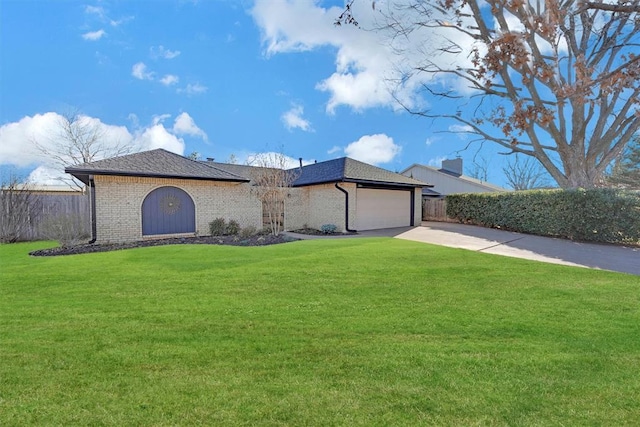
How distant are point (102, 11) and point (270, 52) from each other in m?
5.76

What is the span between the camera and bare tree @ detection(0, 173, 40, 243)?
44.7 ft

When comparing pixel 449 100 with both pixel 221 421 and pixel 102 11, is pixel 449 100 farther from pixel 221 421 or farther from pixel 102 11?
pixel 221 421

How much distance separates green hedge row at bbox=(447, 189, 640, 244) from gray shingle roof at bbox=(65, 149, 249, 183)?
12993mm

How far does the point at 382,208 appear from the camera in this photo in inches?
693

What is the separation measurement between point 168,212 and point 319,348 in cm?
1297

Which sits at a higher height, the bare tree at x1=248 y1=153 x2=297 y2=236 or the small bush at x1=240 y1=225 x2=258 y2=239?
the bare tree at x1=248 y1=153 x2=297 y2=236

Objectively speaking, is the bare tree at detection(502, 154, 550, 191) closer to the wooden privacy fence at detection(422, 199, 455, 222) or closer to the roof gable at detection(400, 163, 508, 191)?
the roof gable at detection(400, 163, 508, 191)

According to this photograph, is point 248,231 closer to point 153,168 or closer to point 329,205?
point 329,205

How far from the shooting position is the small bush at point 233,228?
51.1ft

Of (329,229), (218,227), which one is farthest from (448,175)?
(218,227)

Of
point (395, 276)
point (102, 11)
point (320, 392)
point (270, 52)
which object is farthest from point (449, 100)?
point (320, 392)

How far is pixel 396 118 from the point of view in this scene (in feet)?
63.0

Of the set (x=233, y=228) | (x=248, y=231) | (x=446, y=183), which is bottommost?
(x=248, y=231)

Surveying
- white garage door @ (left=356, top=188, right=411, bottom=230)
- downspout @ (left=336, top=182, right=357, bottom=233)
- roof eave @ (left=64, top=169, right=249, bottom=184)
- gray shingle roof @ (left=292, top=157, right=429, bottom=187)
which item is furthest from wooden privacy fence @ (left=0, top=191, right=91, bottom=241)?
white garage door @ (left=356, top=188, right=411, bottom=230)
